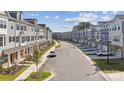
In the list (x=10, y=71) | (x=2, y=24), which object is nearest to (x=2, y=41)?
(x=2, y=24)

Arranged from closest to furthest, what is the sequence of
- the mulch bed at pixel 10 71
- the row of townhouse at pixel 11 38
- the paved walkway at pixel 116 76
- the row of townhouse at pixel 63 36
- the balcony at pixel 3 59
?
the paved walkway at pixel 116 76
the mulch bed at pixel 10 71
the balcony at pixel 3 59
the row of townhouse at pixel 11 38
the row of townhouse at pixel 63 36

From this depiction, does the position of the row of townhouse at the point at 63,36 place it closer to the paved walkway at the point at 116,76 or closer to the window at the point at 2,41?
the window at the point at 2,41

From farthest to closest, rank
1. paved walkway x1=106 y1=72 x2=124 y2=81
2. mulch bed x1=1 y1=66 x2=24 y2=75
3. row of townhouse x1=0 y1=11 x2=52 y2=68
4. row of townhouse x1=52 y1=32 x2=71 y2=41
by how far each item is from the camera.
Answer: row of townhouse x1=52 y1=32 x2=71 y2=41
row of townhouse x1=0 y1=11 x2=52 y2=68
mulch bed x1=1 y1=66 x2=24 y2=75
paved walkway x1=106 y1=72 x2=124 y2=81

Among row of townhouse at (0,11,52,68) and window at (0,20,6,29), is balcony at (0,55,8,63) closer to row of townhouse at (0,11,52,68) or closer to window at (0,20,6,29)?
row of townhouse at (0,11,52,68)

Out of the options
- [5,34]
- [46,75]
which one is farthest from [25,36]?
[46,75]

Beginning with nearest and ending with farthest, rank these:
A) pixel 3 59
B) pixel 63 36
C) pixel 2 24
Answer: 1. pixel 3 59
2. pixel 2 24
3. pixel 63 36

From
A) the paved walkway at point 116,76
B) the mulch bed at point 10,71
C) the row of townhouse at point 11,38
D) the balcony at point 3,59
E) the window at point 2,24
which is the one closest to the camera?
the paved walkway at point 116,76

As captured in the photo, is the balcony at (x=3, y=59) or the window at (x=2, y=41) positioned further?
the window at (x=2, y=41)

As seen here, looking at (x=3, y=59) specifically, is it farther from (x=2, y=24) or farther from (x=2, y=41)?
(x=2, y=24)

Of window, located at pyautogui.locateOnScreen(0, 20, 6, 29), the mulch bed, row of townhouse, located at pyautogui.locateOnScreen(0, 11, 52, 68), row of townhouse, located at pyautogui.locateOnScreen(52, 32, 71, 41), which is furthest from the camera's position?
row of townhouse, located at pyautogui.locateOnScreen(52, 32, 71, 41)

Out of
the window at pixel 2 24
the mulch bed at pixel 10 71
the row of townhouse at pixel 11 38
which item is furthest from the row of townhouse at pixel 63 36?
the mulch bed at pixel 10 71

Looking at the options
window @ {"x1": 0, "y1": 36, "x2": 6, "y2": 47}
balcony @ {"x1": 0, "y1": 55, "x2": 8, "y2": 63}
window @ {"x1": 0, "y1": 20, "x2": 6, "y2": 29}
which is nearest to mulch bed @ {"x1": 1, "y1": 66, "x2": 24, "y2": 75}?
balcony @ {"x1": 0, "y1": 55, "x2": 8, "y2": 63}
